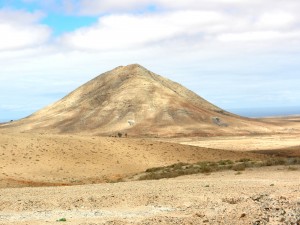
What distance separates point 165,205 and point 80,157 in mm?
32442

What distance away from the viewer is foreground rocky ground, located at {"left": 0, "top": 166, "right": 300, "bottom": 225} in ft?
56.7

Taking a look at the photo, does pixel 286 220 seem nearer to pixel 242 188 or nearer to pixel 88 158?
pixel 242 188

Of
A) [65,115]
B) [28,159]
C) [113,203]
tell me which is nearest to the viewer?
[113,203]

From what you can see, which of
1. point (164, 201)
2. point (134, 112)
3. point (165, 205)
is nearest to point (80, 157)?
point (164, 201)

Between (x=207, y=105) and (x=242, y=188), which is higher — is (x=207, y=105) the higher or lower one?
the higher one

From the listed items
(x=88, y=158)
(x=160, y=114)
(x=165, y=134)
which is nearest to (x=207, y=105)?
(x=160, y=114)

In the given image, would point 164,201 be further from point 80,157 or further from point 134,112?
point 134,112

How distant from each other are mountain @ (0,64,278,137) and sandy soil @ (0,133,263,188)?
5954 centimetres

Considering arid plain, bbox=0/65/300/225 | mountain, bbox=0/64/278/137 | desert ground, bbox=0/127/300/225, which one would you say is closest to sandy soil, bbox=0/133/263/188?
arid plain, bbox=0/65/300/225

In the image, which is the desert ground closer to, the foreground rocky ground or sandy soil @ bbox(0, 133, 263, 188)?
the foreground rocky ground

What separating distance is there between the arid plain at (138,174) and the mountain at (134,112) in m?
0.50

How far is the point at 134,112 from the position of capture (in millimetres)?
136375

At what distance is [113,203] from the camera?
20391 millimetres

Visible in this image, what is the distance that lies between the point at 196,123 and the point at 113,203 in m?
109
